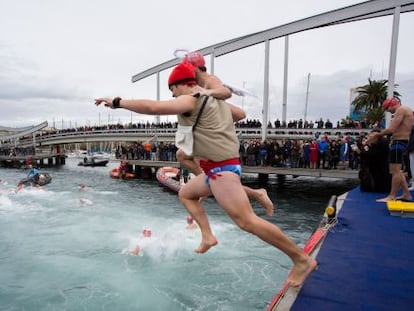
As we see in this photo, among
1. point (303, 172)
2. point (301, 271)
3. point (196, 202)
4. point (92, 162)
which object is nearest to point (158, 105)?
point (196, 202)

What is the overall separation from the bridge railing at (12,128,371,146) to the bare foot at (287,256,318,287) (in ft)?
56.8

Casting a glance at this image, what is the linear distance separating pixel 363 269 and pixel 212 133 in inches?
87.8

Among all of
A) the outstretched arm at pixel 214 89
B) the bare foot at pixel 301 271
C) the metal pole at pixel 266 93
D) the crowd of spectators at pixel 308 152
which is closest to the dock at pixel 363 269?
the bare foot at pixel 301 271

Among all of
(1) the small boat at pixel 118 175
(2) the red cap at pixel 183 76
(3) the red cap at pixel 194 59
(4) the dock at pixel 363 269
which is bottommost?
(1) the small boat at pixel 118 175

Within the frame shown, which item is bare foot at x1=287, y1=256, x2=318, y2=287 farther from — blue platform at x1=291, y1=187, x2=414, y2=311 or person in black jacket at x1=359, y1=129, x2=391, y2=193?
person in black jacket at x1=359, y1=129, x2=391, y2=193

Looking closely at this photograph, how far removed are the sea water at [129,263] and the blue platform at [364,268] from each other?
187cm

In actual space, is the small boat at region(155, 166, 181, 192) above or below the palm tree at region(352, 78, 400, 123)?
below

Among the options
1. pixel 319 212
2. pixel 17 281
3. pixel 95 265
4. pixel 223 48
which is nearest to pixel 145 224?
pixel 95 265

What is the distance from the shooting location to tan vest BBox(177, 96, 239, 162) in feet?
7.79

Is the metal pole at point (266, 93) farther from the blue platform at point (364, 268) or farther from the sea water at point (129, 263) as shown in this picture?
the blue platform at point (364, 268)

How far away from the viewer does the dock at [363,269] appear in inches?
104

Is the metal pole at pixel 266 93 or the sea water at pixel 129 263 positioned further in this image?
the metal pole at pixel 266 93

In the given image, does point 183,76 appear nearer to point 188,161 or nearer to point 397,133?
point 188,161

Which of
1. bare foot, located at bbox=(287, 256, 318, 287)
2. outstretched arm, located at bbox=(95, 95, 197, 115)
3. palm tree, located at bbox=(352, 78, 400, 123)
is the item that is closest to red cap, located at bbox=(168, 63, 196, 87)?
outstretched arm, located at bbox=(95, 95, 197, 115)
